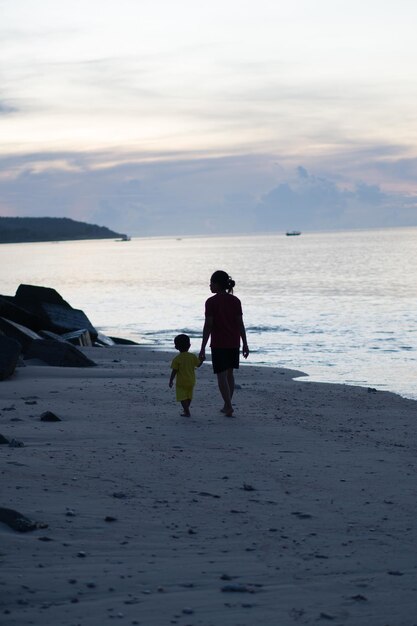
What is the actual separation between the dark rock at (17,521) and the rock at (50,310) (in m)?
14.3

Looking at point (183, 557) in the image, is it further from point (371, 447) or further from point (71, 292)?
point (71, 292)

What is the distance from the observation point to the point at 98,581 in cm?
453

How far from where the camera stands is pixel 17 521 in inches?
205

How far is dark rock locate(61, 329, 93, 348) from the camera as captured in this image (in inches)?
730

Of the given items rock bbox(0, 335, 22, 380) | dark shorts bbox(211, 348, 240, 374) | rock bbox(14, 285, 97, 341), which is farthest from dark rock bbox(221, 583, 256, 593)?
rock bbox(14, 285, 97, 341)

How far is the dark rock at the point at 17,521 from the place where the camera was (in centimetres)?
516

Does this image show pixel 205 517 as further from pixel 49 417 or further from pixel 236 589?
pixel 49 417

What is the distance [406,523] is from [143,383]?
7.37 metres

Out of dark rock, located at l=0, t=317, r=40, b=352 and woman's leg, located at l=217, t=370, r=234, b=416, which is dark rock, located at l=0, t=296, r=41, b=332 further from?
woman's leg, located at l=217, t=370, r=234, b=416

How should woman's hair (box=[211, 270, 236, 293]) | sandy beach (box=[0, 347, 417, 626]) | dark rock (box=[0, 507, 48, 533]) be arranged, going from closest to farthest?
sandy beach (box=[0, 347, 417, 626]) < dark rock (box=[0, 507, 48, 533]) < woman's hair (box=[211, 270, 236, 293])

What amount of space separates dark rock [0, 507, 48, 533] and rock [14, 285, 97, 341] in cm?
1432

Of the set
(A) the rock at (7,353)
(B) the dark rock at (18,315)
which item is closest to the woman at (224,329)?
(A) the rock at (7,353)

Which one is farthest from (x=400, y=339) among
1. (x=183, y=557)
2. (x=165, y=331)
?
(x=183, y=557)

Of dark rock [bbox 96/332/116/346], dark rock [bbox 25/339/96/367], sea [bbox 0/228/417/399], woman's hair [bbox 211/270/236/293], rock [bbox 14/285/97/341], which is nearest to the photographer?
woman's hair [bbox 211/270/236/293]
